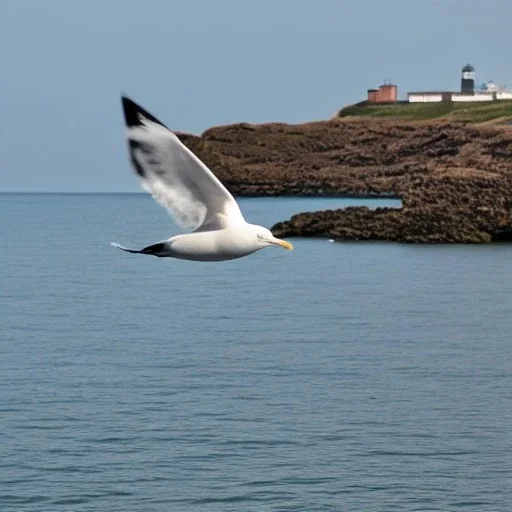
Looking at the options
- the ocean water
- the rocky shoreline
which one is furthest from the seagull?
the rocky shoreline

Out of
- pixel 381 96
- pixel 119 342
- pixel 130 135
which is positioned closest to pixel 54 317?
pixel 119 342

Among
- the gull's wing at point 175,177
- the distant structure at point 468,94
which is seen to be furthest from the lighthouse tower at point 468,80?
the gull's wing at point 175,177

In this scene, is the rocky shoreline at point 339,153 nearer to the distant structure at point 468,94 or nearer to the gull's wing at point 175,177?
the distant structure at point 468,94

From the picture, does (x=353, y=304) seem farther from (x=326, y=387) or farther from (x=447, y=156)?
(x=447, y=156)

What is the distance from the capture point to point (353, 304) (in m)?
55.2

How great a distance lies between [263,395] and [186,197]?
25.4 m

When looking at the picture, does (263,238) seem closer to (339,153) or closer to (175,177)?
(175,177)

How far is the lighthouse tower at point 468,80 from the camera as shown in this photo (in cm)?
15712

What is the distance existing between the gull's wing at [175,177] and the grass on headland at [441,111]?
431ft

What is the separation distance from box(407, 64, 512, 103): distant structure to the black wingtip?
484 ft

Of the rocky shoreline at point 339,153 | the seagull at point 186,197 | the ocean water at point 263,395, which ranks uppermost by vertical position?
the rocky shoreline at point 339,153

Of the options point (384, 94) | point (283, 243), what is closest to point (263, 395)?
point (283, 243)

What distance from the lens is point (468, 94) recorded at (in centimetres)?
15662

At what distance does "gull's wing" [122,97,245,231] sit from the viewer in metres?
9.05
